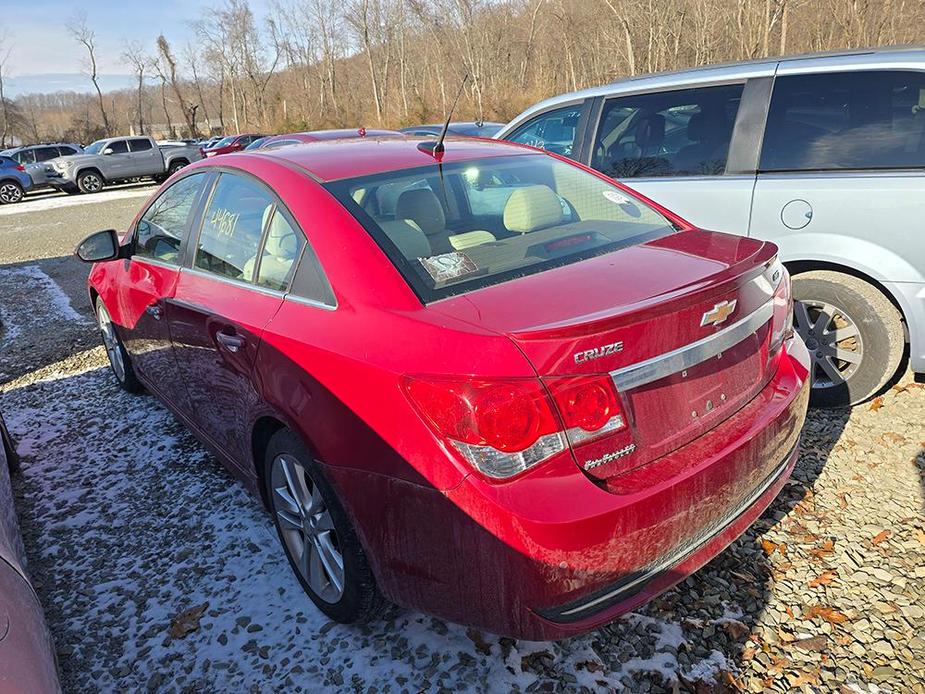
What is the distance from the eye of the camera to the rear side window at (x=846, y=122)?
318 cm

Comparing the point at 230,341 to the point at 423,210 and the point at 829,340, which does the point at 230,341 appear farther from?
the point at 829,340

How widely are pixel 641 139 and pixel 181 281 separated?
2.99m

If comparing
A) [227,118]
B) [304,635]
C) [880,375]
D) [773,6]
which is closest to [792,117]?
[880,375]

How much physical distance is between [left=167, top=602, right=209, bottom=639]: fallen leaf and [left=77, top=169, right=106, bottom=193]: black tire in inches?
1053

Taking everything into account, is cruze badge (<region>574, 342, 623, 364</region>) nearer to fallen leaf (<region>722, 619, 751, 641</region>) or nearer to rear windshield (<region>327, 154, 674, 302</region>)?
rear windshield (<region>327, 154, 674, 302</region>)

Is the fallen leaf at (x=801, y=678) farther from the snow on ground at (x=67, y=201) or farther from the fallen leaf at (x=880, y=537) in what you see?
the snow on ground at (x=67, y=201)

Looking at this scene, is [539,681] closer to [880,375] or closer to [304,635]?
[304,635]

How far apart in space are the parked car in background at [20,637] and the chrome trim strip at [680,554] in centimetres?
120

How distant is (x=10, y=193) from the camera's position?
76.9ft

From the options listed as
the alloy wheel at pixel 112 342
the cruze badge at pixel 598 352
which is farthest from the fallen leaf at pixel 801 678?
the alloy wheel at pixel 112 342

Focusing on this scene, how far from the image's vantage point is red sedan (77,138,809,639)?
5.24 ft

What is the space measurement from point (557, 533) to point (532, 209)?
141 centimetres

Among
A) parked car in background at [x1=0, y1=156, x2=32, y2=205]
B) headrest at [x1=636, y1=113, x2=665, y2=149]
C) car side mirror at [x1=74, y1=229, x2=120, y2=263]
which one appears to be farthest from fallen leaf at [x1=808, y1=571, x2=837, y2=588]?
parked car in background at [x1=0, y1=156, x2=32, y2=205]

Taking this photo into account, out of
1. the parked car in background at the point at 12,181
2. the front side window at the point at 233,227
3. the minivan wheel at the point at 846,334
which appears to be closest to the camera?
the front side window at the point at 233,227
